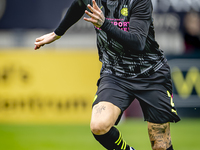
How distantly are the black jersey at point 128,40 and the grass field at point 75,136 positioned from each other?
7.42 feet

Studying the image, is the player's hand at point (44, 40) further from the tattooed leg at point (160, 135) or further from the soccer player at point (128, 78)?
the tattooed leg at point (160, 135)

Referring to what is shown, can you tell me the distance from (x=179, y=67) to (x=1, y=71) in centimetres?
393

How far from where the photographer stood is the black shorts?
3.59 metres

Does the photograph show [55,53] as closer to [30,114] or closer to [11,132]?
[30,114]

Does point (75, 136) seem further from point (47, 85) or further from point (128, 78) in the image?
point (128, 78)

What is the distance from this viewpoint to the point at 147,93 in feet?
12.0

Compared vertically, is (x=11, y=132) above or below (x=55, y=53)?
below

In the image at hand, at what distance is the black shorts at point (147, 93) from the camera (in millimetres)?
3594

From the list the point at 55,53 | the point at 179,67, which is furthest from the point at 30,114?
the point at 179,67

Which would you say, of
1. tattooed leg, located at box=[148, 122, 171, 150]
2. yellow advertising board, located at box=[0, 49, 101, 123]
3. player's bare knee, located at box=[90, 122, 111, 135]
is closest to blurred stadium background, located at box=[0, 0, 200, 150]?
yellow advertising board, located at box=[0, 49, 101, 123]

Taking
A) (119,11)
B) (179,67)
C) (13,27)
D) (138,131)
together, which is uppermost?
(119,11)

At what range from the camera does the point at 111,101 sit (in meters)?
3.48

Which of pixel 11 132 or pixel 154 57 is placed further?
pixel 11 132

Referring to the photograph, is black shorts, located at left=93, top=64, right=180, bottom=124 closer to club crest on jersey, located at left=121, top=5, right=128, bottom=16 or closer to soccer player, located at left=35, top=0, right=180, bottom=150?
soccer player, located at left=35, top=0, right=180, bottom=150
